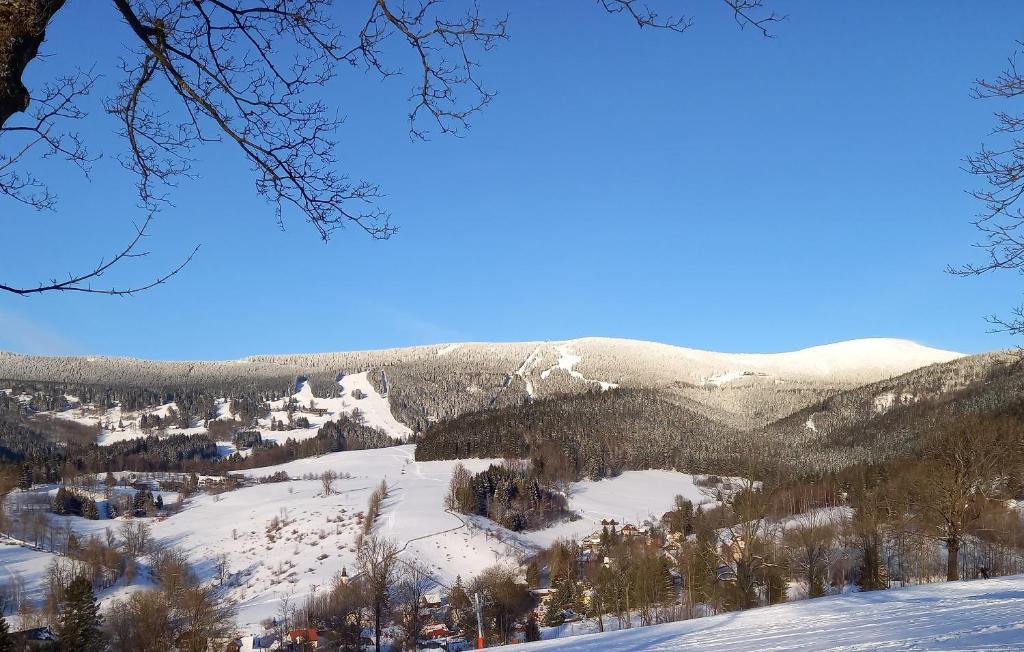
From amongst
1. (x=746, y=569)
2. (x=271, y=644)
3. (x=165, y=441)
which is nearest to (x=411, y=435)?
(x=165, y=441)

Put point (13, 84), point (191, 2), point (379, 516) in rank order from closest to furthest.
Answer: point (13, 84), point (191, 2), point (379, 516)

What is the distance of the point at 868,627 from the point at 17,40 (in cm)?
990

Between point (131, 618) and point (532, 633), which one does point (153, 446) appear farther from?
point (532, 633)

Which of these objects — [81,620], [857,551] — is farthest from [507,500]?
[81,620]

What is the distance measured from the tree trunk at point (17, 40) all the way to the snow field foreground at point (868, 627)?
24.5 ft

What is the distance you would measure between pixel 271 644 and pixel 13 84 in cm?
4120

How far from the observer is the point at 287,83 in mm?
4258

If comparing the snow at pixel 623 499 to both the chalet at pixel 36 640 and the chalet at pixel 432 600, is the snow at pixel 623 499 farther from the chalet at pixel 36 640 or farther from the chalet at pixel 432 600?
the chalet at pixel 36 640

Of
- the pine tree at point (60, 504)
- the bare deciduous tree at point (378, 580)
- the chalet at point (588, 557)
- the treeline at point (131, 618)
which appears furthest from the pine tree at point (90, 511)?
the chalet at point (588, 557)

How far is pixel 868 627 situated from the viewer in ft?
29.0

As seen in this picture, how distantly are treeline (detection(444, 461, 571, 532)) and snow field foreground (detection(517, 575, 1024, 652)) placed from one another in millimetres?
66931

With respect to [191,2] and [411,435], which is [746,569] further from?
[411,435]

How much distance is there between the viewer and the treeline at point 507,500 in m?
80.4

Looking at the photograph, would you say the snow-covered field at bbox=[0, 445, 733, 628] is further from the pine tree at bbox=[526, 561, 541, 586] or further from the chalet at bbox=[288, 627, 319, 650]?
the chalet at bbox=[288, 627, 319, 650]
